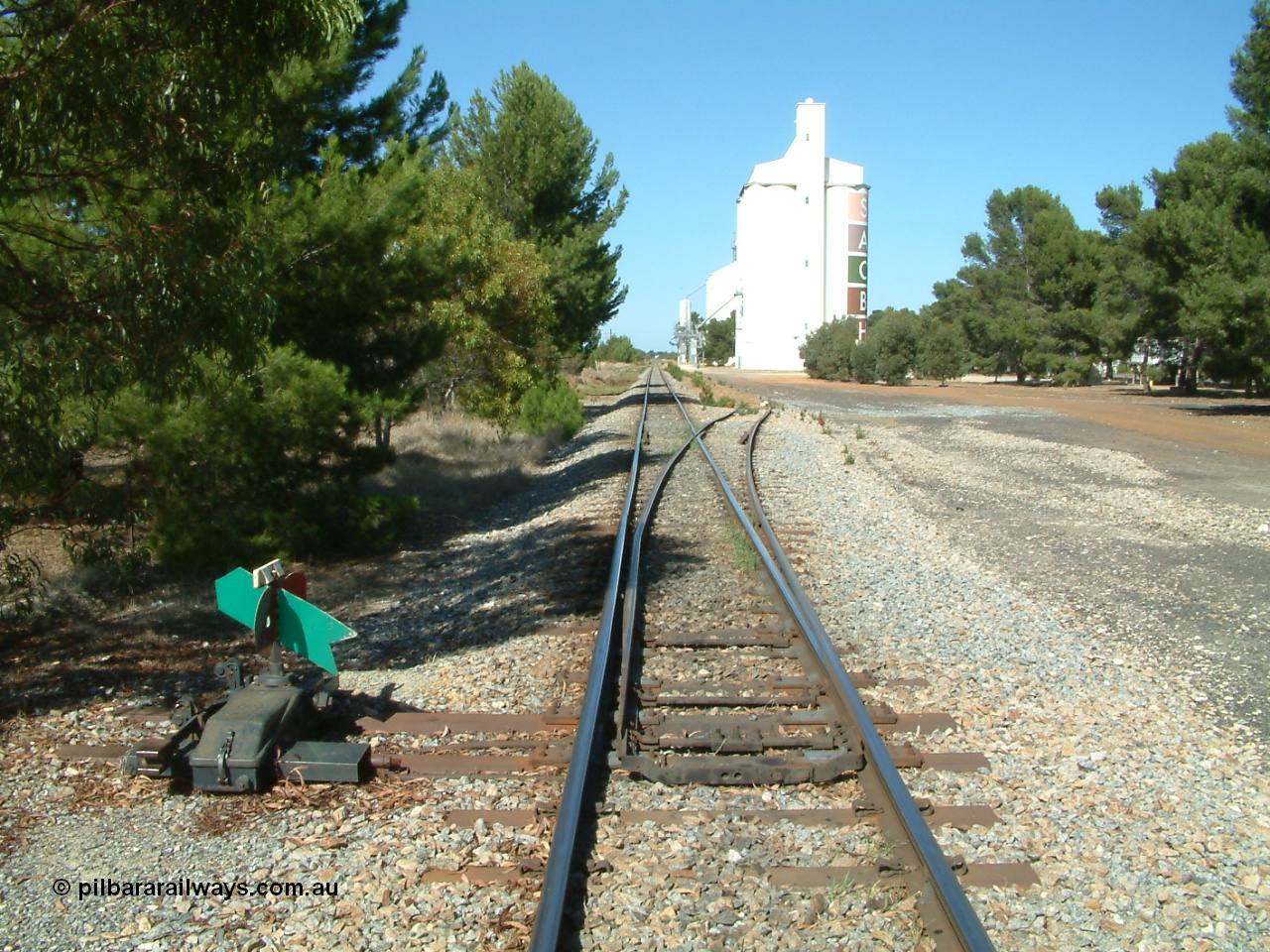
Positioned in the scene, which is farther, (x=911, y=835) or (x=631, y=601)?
(x=631, y=601)

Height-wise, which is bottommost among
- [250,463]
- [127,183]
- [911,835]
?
[911,835]

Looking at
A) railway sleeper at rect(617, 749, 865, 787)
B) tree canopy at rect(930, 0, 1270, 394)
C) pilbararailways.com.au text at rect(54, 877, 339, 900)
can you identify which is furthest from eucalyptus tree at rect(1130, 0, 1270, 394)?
pilbararailways.com.au text at rect(54, 877, 339, 900)

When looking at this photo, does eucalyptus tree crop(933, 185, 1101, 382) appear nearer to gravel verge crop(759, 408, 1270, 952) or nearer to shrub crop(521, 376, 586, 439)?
shrub crop(521, 376, 586, 439)

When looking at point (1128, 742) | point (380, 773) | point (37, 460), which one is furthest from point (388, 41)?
point (1128, 742)

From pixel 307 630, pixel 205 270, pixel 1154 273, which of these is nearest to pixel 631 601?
pixel 307 630

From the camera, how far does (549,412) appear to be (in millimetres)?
24172

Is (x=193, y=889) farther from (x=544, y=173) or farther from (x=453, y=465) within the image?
(x=544, y=173)

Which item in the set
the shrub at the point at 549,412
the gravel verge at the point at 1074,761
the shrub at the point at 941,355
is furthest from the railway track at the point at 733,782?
the shrub at the point at 941,355

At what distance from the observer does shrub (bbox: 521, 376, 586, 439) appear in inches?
920

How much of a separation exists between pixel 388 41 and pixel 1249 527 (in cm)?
1128

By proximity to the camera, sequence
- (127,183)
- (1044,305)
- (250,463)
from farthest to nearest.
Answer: (1044,305), (250,463), (127,183)

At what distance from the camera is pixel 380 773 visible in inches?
179

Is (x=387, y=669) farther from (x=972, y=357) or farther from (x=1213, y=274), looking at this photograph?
(x=972, y=357)

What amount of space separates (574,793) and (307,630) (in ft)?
5.56
